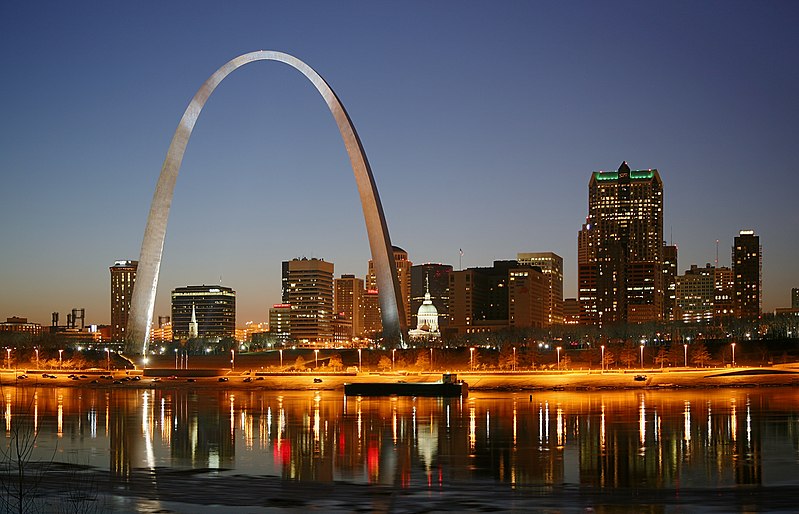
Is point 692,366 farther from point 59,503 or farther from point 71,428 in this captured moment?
point 59,503

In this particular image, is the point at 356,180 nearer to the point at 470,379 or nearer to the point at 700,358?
the point at 470,379

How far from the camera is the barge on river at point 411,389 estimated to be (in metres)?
59.4

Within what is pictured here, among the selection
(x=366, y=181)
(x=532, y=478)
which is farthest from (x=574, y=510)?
(x=366, y=181)

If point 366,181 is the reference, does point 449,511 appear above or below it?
below

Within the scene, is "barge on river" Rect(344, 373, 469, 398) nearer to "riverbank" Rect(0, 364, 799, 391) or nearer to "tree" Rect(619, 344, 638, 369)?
"riverbank" Rect(0, 364, 799, 391)

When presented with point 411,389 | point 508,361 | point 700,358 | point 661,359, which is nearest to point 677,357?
point 661,359

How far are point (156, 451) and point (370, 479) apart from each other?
8972 millimetres

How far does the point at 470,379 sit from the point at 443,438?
44.7 m

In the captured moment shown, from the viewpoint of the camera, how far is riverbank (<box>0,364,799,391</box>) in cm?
7100

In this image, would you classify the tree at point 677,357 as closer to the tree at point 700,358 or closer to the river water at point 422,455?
the tree at point 700,358

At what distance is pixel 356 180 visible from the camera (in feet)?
259

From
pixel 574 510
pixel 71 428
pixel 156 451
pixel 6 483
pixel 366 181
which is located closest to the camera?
pixel 574 510

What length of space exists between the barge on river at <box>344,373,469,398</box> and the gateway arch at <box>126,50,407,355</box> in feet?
59.7

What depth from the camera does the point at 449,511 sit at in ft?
64.8
